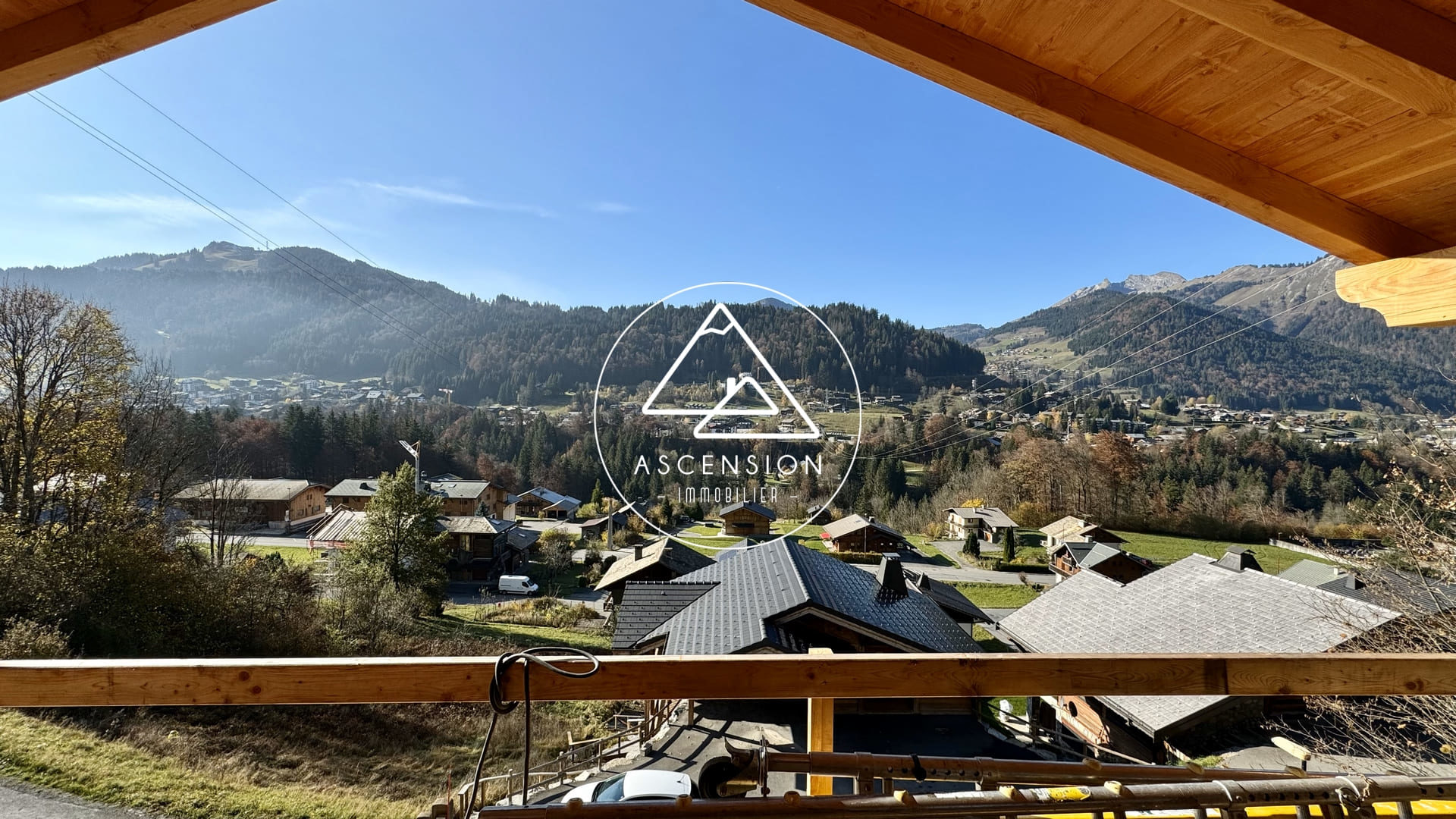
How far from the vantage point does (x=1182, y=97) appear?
1108mm

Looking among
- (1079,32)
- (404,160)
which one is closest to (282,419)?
(404,160)

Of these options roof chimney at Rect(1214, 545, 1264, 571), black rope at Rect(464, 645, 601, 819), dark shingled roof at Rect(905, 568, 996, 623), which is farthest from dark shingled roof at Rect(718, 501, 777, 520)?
black rope at Rect(464, 645, 601, 819)

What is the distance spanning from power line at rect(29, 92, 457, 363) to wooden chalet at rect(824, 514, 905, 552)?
39.7 ft

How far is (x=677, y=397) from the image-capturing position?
9.76 metres

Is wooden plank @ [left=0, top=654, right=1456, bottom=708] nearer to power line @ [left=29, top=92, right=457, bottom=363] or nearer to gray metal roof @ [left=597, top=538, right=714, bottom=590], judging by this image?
gray metal roof @ [left=597, top=538, right=714, bottom=590]

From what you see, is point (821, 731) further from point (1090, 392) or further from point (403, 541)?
point (1090, 392)

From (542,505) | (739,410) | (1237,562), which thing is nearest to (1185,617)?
(1237,562)

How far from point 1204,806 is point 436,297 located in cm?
2376

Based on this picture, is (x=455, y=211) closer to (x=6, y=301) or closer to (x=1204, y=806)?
(x=6, y=301)

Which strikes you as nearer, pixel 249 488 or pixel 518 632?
pixel 518 632

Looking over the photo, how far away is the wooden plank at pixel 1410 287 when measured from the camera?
1.11 m

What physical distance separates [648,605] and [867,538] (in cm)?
629

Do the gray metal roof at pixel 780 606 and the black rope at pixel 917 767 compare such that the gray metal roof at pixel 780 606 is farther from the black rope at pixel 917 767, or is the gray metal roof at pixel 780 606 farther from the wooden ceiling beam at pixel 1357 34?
the wooden ceiling beam at pixel 1357 34

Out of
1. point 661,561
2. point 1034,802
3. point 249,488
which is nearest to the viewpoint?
point 1034,802
